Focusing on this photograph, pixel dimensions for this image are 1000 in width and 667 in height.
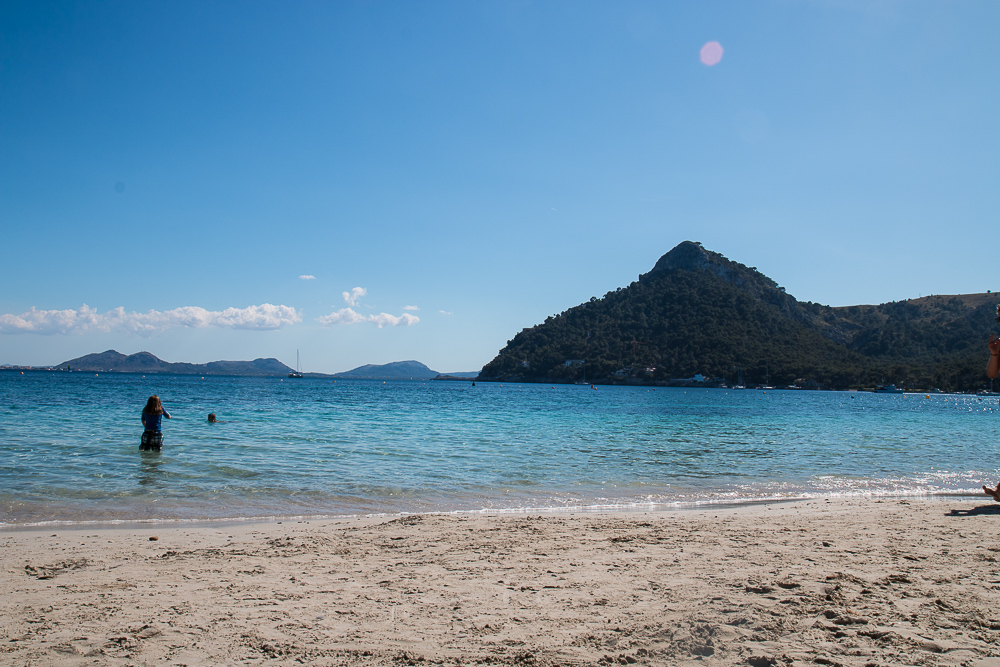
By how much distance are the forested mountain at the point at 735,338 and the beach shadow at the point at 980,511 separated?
12505 centimetres

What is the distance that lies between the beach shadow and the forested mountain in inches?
4923

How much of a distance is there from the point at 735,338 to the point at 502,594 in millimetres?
137807

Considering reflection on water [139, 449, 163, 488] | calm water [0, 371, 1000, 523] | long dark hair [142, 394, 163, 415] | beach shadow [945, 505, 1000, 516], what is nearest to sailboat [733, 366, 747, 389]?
calm water [0, 371, 1000, 523]

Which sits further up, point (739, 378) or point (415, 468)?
point (739, 378)

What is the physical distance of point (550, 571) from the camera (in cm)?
578

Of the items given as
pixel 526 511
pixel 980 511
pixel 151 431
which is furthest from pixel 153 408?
pixel 980 511

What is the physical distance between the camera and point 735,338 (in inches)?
5162

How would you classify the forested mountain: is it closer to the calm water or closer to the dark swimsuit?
the calm water

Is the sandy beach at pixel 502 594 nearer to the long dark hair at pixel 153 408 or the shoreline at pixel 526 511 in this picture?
the shoreline at pixel 526 511

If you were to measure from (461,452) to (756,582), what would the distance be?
487 inches

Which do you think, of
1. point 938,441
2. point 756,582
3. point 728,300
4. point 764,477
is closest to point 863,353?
point 728,300

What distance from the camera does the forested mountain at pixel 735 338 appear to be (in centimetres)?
12619

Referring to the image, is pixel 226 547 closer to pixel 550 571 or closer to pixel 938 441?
pixel 550 571

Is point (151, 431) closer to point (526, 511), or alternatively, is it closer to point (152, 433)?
point (152, 433)
